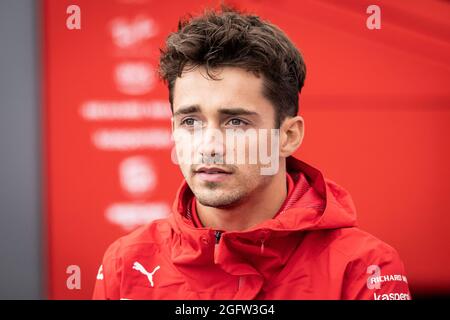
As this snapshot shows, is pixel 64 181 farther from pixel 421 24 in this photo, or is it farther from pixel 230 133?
pixel 421 24

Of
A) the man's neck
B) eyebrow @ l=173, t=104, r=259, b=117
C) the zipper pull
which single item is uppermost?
eyebrow @ l=173, t=104, r=259, b=117

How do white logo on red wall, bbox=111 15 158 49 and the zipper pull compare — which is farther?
white logo on red wall, bbox=111 15 158 49

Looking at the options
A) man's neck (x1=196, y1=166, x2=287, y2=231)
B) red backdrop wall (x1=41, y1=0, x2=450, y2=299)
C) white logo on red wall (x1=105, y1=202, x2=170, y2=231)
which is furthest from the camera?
white logo on red wall (x1=105, y1=202, x2=170, y2=231)

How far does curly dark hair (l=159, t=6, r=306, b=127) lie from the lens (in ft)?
3.94

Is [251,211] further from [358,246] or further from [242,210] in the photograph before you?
[358,246]

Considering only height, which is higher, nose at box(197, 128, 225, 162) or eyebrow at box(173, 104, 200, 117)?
eyebrow at box(173, 104, 200, 117)

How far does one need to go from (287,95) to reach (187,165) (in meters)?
0.28

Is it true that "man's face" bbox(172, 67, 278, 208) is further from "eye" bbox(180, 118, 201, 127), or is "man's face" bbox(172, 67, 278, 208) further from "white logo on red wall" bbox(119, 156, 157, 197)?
"white logo on red wall" bbox(119, 156, 157, 197)

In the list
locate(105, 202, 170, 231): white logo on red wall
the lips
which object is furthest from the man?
locate(105, 202, 170, 231): white logo on red wall

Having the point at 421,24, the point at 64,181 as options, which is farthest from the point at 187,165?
the point at 421,24

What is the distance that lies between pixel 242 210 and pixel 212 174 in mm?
144

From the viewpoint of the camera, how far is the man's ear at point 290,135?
129 centimetres

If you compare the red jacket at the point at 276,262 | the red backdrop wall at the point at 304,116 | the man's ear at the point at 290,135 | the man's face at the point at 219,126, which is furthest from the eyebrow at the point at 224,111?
the red backdrop wall at the point at 304,116

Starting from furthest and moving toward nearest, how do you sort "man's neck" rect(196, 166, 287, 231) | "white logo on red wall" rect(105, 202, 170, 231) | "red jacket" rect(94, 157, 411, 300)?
"white logo on red wall" rect(105, 202, 170, 231), "man's neck" rect(196, 166, 287, 231), "red jacket" rect(94, 157, 411, 300)
